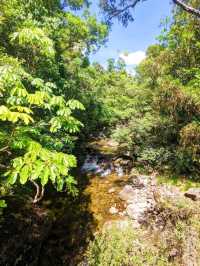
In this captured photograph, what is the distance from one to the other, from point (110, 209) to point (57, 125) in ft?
13.0

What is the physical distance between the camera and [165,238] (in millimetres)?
5500

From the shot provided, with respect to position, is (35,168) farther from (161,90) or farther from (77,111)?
(77,111)

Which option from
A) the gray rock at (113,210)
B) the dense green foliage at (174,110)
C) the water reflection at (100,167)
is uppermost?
the dense green foliage at (174,110)

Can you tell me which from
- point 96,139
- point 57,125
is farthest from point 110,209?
point 96,139

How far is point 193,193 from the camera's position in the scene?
22.3ft

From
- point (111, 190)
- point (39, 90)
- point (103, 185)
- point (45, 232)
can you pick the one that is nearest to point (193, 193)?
point (111, 190)

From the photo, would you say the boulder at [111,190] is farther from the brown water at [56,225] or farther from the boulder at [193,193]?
the boulder at [193,193]

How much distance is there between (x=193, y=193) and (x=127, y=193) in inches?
71.5

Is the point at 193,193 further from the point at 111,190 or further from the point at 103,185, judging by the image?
the point at 103,185

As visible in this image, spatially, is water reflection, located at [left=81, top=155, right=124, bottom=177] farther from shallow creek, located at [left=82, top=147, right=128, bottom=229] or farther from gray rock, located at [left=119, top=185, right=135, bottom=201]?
gray rock, located at [left=119, top=185, right=135, bottom=201]

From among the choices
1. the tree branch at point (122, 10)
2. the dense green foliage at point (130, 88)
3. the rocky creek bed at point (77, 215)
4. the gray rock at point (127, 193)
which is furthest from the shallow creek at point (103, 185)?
the tree branch at point (122, 10)

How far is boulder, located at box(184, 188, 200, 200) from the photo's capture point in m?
6.71

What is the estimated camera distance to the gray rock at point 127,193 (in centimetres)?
731

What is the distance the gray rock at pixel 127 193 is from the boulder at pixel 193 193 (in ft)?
4.81
